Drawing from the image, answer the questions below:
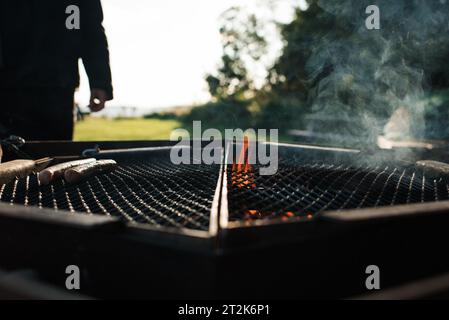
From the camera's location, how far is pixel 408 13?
4582 mm

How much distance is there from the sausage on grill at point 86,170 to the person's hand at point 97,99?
1.34 m

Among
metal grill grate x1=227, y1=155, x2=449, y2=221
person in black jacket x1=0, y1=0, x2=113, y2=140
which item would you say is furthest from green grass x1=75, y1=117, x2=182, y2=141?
metal grill grate x1=227, y1=155, x2=449, y2=221

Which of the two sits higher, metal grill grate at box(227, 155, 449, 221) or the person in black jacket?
the person in black jacket

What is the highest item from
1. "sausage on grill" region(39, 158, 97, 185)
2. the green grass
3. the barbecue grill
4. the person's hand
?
the green grass

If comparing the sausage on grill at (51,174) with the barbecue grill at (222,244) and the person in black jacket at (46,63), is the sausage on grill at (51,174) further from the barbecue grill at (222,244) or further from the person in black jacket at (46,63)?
the person in black jacket at (46,63)

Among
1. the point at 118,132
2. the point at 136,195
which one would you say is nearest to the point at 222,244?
the point at 136,195

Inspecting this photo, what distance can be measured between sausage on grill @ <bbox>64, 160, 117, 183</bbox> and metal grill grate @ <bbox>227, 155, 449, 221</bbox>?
2.70 feet

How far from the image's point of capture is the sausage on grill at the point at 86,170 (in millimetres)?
1847

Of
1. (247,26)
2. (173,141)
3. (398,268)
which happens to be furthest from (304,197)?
(247,26)

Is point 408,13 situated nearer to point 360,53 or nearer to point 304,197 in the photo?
point 360,53

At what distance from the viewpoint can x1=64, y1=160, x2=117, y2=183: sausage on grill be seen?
185 centimetres

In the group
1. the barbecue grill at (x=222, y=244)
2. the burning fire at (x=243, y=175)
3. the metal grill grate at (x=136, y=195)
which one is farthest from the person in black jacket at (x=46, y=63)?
the barbecue grill at (x=222, y=244)

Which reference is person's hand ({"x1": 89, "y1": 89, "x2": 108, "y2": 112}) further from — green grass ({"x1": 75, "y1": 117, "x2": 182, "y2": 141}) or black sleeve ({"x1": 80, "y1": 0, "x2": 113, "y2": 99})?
green grass ({"x1": 75, "y1": 117, "x2": 182, "y2": 141})

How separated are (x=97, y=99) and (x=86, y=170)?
1.65 meters
